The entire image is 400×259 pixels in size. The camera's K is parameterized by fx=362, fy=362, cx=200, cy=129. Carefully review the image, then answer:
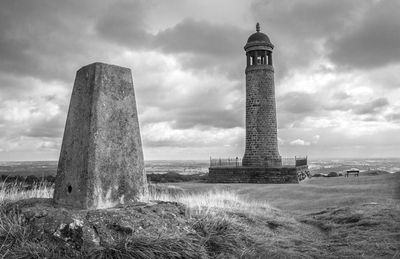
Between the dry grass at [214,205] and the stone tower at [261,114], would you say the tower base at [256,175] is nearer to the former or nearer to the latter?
the stone tower at [261,114]

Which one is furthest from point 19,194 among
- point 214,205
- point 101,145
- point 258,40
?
point 258,40

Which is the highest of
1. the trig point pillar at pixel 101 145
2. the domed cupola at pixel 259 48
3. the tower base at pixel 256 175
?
the domed cupola at pixel 259 48

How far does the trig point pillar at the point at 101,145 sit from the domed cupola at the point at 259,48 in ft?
71.6

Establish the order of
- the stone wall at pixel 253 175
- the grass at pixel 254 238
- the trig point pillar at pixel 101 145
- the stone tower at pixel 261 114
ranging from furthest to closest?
the stone tower at pixel 261 114, the stone wall at pixel 253 175, the trig point pillar at pixel 101 145, the grass at pixel 254 238

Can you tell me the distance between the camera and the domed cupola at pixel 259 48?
1020 inches

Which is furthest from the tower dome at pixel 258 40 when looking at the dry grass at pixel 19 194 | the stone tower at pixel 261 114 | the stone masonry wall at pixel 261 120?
the dry grass at pixel 19 194

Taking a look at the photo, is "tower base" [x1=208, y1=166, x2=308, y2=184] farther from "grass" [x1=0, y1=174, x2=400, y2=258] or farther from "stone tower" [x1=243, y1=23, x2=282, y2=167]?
"grass" [x1=0, y1=174, x2=400, y2=258]

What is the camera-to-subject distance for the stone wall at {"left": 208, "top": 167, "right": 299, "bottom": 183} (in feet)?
76.6

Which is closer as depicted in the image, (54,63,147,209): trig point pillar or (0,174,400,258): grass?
(0,174,400,258): grass

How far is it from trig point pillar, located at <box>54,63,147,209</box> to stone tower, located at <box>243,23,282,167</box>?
20.7 meters

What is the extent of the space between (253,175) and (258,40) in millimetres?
9642

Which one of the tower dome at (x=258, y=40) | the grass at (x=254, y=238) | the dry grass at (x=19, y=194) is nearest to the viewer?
the grass at (x=254, y=238)

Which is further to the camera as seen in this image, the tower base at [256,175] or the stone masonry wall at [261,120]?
the stone masonry wall at [261,120]

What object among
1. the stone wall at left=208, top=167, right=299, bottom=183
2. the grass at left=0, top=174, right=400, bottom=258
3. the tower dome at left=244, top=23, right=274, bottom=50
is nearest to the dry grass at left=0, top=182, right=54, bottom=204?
the grass at left=0, top=174, right=400, bottom=258
